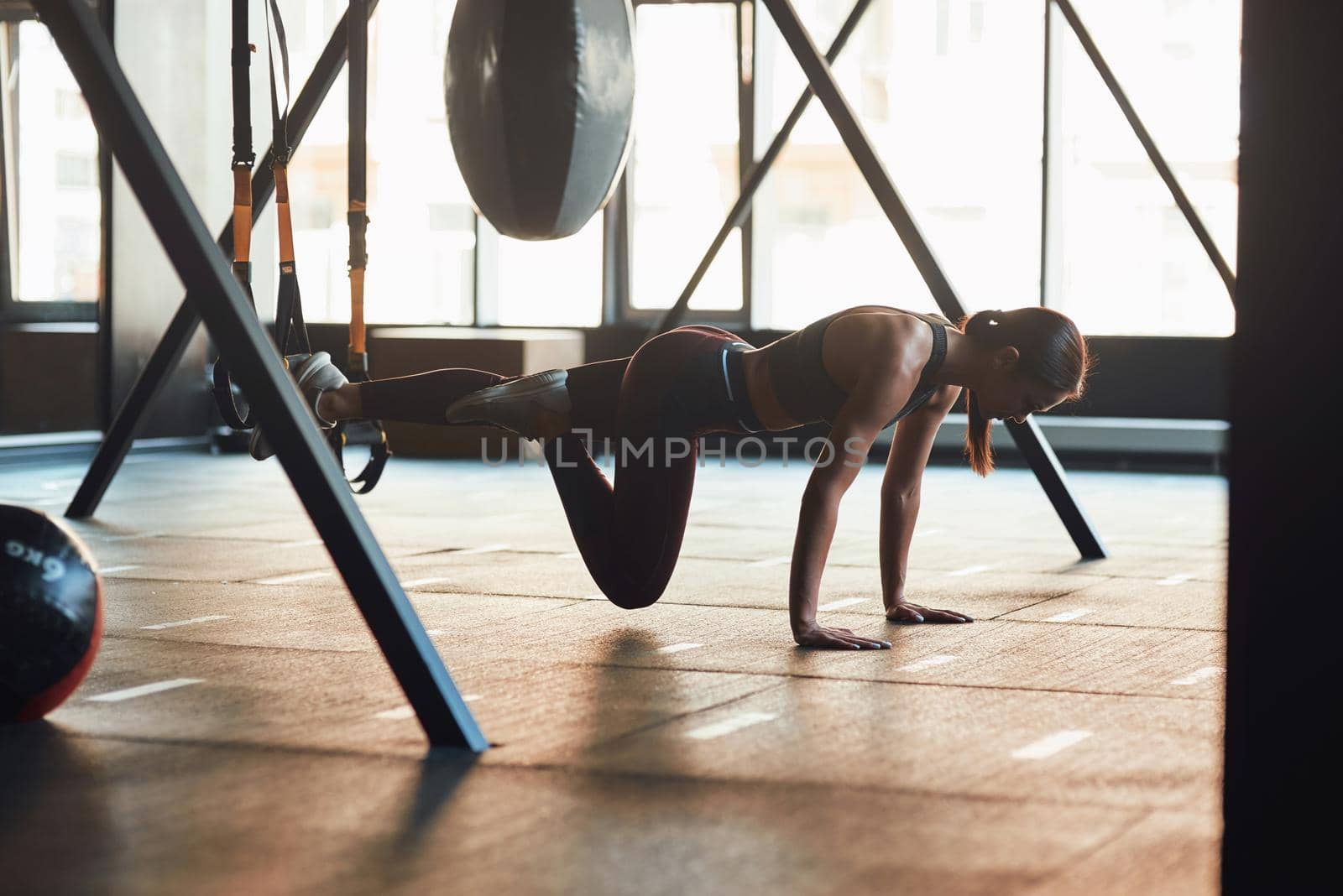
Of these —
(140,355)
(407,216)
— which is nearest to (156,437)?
(140,355)

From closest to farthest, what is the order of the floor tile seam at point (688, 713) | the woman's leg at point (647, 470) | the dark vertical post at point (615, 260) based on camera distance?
the floor tile seam at point (688, 713) → the woman's leg at point (647, 470) → the dark vertical post at point (615, 260)

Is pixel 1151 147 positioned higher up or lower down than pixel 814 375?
higher up

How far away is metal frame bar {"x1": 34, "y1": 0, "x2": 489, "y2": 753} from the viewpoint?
2.59 metres

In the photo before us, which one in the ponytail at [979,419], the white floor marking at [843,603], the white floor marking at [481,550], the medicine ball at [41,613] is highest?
the ponytail at [979,419]

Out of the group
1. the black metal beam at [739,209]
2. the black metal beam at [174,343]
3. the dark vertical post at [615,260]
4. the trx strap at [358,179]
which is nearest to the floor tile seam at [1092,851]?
the trx strap at [358,179]

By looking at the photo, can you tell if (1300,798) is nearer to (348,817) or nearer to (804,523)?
(348,817)

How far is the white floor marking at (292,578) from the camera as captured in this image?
180 inches

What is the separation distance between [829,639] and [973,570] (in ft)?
5.46

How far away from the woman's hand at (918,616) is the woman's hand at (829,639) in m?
0.43

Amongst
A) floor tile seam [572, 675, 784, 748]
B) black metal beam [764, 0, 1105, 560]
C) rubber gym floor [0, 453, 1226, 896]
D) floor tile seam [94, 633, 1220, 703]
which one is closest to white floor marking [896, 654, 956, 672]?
rubber gym floor [0, 453, 1226, 896]

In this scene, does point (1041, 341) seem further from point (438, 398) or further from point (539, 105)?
point (438, 398)

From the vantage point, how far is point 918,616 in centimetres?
401

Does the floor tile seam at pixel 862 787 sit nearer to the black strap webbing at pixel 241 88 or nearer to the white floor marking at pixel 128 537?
the black strap webbing at pixel 241 88

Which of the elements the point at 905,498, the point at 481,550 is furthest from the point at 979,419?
the point at 481,550
